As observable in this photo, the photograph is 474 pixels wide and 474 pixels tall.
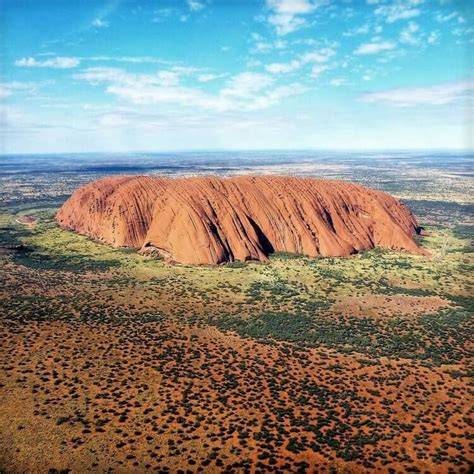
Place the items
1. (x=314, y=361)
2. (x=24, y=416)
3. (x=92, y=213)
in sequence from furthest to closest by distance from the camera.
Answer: (x=92, y=213) → (x=314, y=361) → (x=24, y=416)

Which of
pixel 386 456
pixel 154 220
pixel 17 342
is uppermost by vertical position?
pixel 154 220

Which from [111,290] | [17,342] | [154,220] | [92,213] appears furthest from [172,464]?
[92,213]

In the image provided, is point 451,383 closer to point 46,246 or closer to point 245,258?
point 245,258

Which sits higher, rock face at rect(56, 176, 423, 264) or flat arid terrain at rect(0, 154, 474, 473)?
rock face at rect(56, 176, 423, 264)

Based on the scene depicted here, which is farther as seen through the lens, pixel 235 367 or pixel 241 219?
pixel 241 219

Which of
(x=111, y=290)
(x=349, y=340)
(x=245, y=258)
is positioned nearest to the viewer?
(x=349, y=340)

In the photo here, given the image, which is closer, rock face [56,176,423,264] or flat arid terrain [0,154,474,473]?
flat arid terrain [0,154,474,473]
